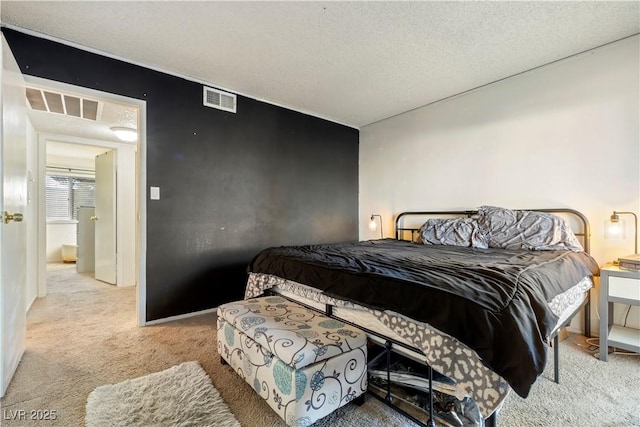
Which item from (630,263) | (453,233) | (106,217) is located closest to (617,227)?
(630,263)

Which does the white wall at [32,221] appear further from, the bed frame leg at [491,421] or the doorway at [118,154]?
the bed frame leg at [491,421]

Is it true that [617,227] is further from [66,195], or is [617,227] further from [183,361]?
[66,195]

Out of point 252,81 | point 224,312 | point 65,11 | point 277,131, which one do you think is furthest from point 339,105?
point 224,312

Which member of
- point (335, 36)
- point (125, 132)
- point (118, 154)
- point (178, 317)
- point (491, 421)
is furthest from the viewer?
point (118, 154)

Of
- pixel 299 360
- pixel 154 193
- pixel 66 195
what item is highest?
pixel 66 195

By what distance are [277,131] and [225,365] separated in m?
2.65

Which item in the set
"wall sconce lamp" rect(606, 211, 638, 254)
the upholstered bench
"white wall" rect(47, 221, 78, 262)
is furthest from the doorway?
"wall sconce lamp" rect(606, 211, 638, 254)

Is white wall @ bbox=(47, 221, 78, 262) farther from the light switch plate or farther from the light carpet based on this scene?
the light switch plate

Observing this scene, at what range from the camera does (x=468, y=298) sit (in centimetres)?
118

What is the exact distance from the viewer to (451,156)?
3439 mm

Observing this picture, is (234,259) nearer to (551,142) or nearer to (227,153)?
(227,153)

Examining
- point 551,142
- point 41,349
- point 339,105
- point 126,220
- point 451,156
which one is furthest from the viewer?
point 126,220

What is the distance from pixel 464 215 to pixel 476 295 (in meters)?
2.36

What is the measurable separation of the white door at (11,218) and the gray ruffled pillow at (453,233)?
3.29m
